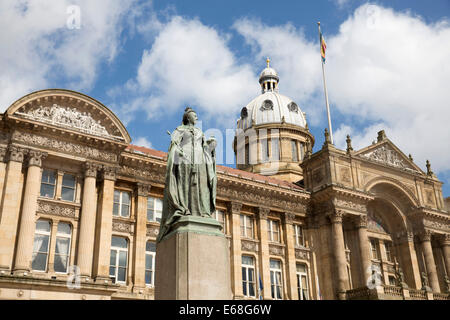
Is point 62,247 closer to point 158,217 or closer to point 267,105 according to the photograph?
point 158,217

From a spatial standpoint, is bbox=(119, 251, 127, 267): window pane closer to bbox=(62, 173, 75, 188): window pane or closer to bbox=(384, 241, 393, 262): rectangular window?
bbox=(62, 173, 75, 188): window pane

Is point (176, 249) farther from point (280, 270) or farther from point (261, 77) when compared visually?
point (261, 77)

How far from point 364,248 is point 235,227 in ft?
32.0

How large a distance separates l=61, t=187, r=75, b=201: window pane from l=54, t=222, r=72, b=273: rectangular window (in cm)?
149

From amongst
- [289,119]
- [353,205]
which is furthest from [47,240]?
[289,119]

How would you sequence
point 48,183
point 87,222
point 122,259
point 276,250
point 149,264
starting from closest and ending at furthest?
1. point 87,222
2. point 48,183
3. point 122,259
4. point 149,264
5. point 276,250

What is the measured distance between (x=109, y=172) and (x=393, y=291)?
1956 centimetres

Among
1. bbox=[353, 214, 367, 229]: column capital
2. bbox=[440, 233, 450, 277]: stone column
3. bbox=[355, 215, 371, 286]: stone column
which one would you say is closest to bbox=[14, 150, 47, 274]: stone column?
bbox=[353, 214, 367, 229]: column capital

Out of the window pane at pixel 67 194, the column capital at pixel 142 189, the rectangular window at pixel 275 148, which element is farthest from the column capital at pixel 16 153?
the rectangular window at pixel 275 148

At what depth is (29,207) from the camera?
995 inches

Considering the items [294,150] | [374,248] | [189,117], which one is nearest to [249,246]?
[374,248]

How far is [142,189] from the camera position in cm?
3039

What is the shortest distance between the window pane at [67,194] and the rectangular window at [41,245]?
1.72m

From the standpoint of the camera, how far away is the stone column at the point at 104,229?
1024 inches
